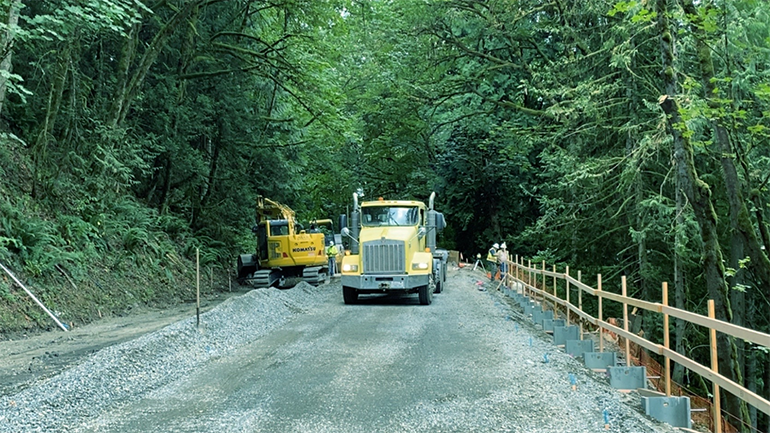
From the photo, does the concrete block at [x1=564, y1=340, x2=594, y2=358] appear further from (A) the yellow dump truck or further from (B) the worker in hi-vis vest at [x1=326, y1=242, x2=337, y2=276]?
(B) the worker in hi-vis vest at [x1=326, y1=242, x2=337, y2=276]

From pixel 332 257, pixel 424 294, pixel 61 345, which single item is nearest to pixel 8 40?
pixel 61 345

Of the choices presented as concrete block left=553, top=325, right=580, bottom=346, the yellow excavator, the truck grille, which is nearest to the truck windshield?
the truck grille

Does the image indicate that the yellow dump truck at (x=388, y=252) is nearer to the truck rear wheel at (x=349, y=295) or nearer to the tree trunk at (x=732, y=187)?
the truck rear wheel at (x=349, y=295)

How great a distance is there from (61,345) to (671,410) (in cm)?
983

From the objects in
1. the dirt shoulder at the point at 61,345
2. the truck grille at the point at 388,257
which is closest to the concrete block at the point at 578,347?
the truck grille at the point at 388,257

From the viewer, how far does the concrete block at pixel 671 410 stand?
663 centimetres

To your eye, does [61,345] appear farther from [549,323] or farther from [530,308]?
[530,308]

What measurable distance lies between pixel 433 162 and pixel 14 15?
28.3m

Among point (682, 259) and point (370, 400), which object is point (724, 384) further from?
point (682, 259)

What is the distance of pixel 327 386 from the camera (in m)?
7.62

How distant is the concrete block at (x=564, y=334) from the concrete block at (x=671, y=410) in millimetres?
4335

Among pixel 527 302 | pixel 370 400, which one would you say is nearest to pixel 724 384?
pixel 370 400

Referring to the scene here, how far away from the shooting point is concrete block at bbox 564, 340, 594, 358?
32.7 feet

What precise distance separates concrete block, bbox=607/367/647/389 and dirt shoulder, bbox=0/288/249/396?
7.07 meters
